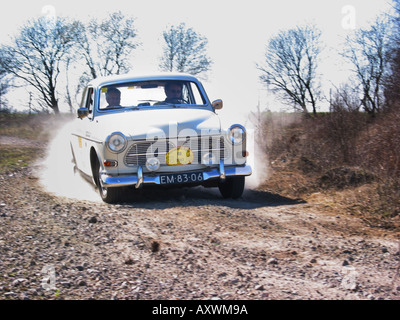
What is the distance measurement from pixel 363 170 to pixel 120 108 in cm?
401

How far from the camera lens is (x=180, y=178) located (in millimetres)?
6930

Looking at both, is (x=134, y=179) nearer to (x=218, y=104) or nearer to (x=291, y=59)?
(x=218, y=104)

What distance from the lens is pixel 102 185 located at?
23.0 ft

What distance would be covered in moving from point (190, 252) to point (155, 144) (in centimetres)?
256

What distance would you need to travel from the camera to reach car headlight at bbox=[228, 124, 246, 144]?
7145mm

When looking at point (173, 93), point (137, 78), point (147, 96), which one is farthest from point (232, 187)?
point (137, 78)

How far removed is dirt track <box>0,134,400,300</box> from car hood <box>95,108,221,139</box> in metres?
0.97

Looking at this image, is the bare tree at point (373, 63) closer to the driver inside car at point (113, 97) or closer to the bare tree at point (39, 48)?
the driver inside car at point (113, 97)

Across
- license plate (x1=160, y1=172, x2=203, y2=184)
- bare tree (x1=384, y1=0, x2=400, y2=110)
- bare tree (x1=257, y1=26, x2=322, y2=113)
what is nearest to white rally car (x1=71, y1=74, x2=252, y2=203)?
license plate (x1=160, y1=172, x2=203, y2=184)

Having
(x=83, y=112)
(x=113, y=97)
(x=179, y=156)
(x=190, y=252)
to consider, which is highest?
(x=113, y=97)

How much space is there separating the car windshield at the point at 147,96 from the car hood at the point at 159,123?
0.37 m

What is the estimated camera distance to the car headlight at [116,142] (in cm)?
Answer: 680

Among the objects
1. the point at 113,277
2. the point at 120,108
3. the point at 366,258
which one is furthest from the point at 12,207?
the point at 366,258

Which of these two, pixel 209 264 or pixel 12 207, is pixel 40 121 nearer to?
pixel 12 207
